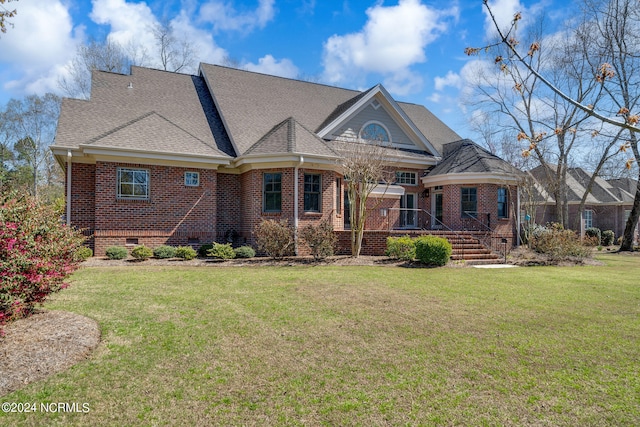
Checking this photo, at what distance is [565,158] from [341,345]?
22542 mm

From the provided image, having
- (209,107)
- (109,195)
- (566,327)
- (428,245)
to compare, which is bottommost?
(566,327)

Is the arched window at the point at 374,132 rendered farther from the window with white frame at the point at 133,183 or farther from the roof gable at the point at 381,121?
the window with white frame at the point at 133,183

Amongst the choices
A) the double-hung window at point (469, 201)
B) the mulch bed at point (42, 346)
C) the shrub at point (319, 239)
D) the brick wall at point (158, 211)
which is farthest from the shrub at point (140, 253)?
the double-hung window at point (469, 201)

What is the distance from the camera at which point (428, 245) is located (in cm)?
1226

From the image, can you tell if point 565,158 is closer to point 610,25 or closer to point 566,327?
point 610,25

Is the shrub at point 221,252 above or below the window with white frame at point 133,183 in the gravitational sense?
below

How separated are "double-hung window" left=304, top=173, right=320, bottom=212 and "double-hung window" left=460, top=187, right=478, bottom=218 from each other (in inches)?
312

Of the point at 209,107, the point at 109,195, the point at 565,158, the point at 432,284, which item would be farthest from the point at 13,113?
the point at 565,158

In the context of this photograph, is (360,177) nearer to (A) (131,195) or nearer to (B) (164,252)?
(B) (164,252)

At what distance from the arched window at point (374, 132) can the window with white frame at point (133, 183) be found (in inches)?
398

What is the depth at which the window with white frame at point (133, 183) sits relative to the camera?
45.2 feet

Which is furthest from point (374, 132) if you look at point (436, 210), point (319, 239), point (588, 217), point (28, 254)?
point (588, 217)

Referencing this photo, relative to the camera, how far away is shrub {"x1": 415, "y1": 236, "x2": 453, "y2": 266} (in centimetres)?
1221

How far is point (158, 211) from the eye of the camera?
1427 centimetres
